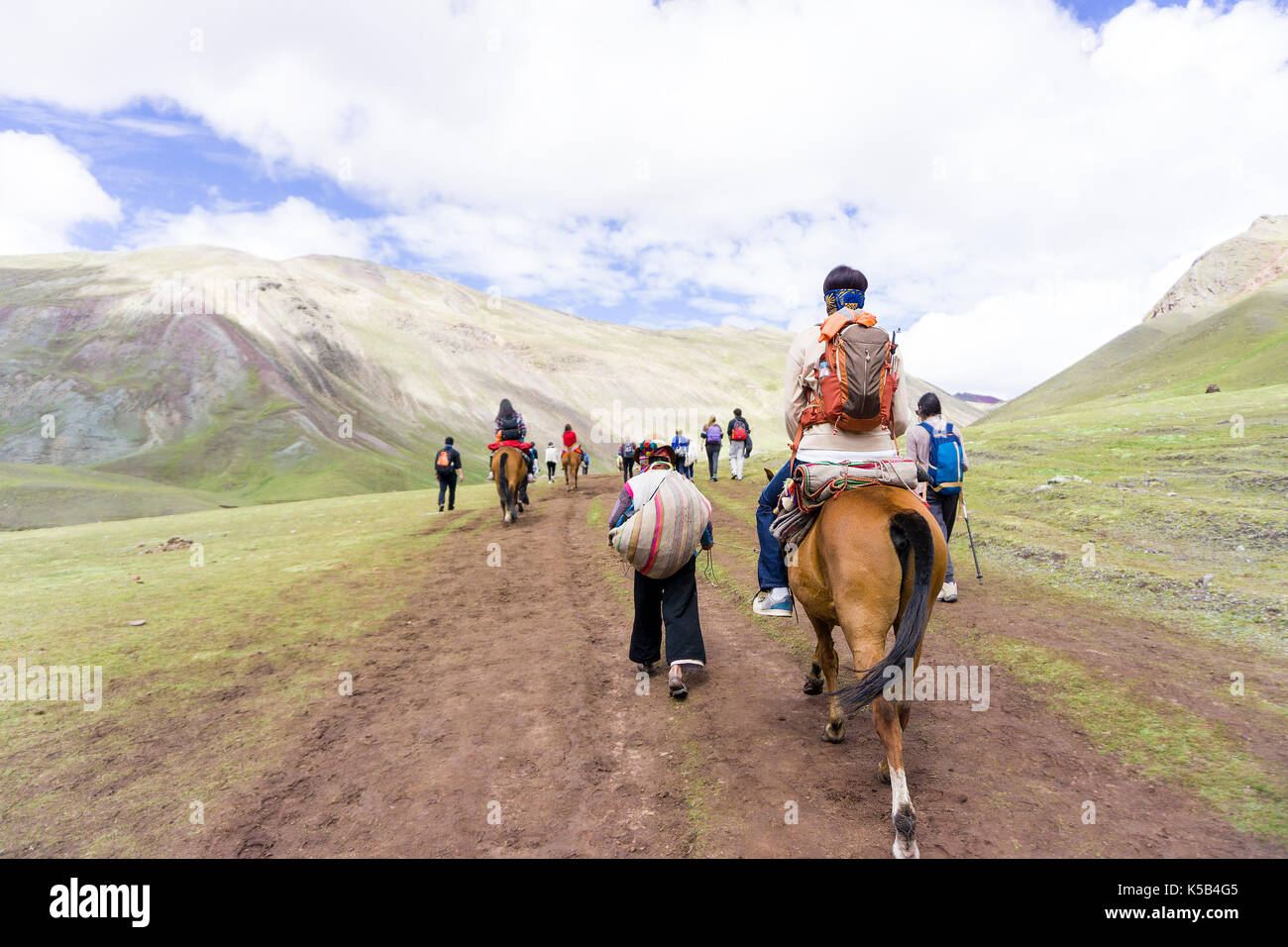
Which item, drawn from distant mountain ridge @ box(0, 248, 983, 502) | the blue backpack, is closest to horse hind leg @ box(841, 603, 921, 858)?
the blue backpack

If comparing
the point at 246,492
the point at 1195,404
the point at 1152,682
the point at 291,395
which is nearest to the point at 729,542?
the point at 1152,682

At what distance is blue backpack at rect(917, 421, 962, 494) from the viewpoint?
8.98 meters

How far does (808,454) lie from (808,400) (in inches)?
21.1

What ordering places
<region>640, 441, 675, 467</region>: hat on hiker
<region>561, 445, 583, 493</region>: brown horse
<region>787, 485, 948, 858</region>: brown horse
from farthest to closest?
<region>561, 445, 583, 493</region>: brown horse < <region>640, 441, 675, 467</region>: hat on hiker < <region>787, 485, 948, 858</region>: brown horse

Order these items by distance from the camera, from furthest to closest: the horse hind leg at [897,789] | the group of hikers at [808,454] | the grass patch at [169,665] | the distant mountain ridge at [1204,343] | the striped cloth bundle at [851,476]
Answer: the distant mountain ridge at [1204,343], the group of hikers at [808,454], the striped cloth bundle at [851,476], the grass patch at [169,665], the horse hind leg at [897,789]

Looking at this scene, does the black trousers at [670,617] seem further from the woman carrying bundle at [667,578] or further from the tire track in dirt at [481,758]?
the tire track in dirt at [481,758]

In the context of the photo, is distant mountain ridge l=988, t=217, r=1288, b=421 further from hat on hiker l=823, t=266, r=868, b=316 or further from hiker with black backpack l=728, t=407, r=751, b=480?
hat on hiker l=823, t=266, r=868, b=316

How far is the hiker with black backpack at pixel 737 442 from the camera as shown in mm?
24484

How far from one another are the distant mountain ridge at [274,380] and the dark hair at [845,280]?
57901mm

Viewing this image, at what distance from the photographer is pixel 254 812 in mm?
4516

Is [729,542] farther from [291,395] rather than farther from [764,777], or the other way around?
[291,395]

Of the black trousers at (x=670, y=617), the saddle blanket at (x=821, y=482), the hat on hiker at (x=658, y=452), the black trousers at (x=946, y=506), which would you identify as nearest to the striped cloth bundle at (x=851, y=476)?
the saddle blanket at (x=821, y=482)

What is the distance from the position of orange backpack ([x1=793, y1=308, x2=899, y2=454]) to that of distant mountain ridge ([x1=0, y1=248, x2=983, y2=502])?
191 ft
